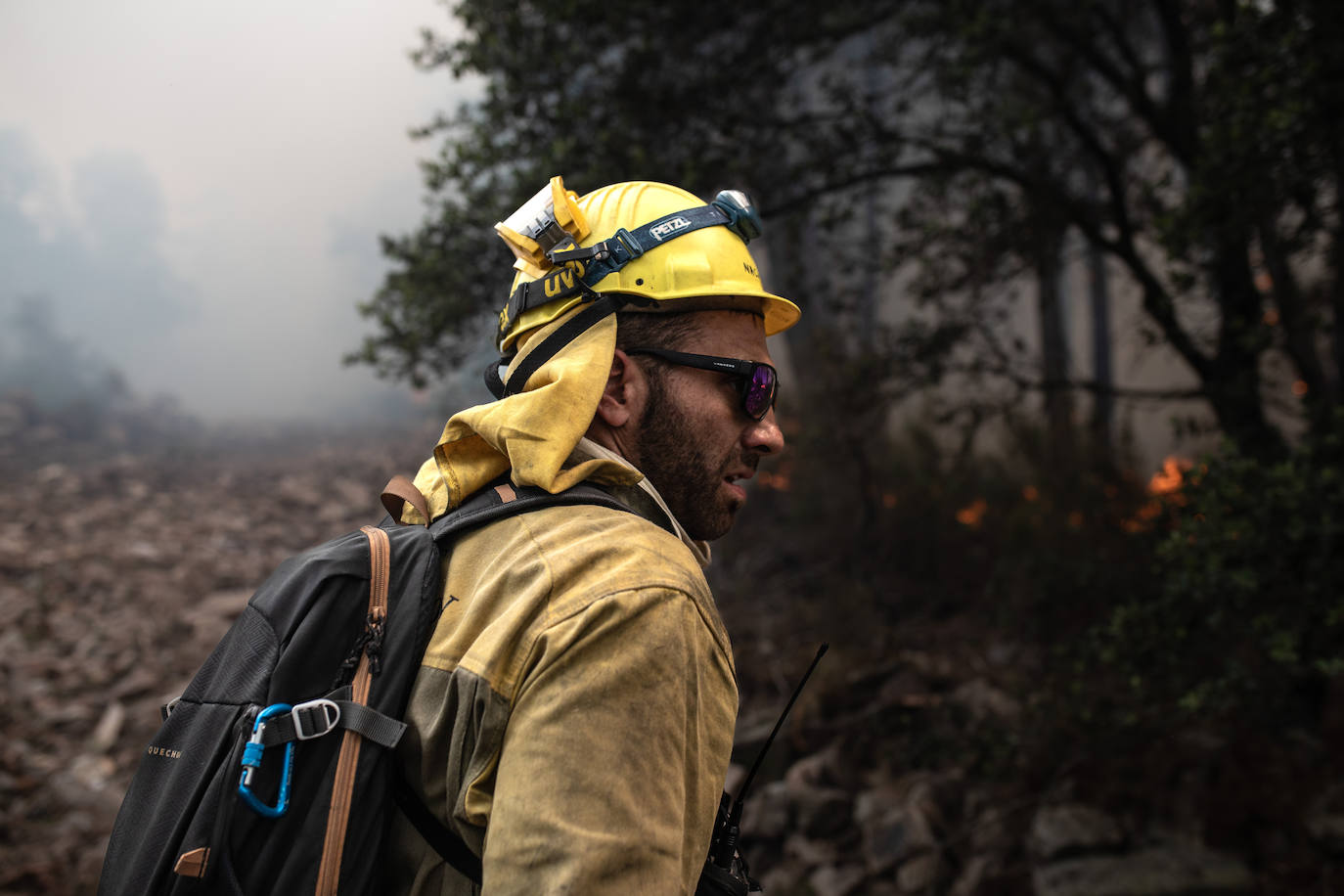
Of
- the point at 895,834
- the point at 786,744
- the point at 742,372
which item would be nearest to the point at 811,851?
the point at 895,834

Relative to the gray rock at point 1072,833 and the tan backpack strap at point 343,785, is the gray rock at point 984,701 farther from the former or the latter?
the tan backpack strap at point 343,785

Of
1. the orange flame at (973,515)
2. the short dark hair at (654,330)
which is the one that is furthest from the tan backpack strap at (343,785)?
the orange flame at (973,515)

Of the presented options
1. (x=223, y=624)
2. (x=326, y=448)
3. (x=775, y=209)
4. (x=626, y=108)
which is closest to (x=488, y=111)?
(x=626, y=108)

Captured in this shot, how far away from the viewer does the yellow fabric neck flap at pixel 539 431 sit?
1.34 metres

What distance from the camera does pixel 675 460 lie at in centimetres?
154

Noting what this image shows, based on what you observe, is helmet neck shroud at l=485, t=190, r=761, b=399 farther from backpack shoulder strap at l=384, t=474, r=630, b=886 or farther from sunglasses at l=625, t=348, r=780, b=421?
backpack shoulder strap at l=384, t=474, r=630, b=886

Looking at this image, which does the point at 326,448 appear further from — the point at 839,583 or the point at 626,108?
the point at 626,108

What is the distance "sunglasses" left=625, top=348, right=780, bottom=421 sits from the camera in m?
1.55

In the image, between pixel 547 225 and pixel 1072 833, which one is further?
pixel 1072 833

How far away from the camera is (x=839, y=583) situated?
7461 mm

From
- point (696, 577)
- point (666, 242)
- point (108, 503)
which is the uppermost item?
point (666, 242)

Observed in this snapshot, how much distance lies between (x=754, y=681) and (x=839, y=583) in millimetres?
1346

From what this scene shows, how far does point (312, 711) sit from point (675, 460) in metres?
0.72

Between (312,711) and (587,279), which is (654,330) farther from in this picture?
(312,711)
